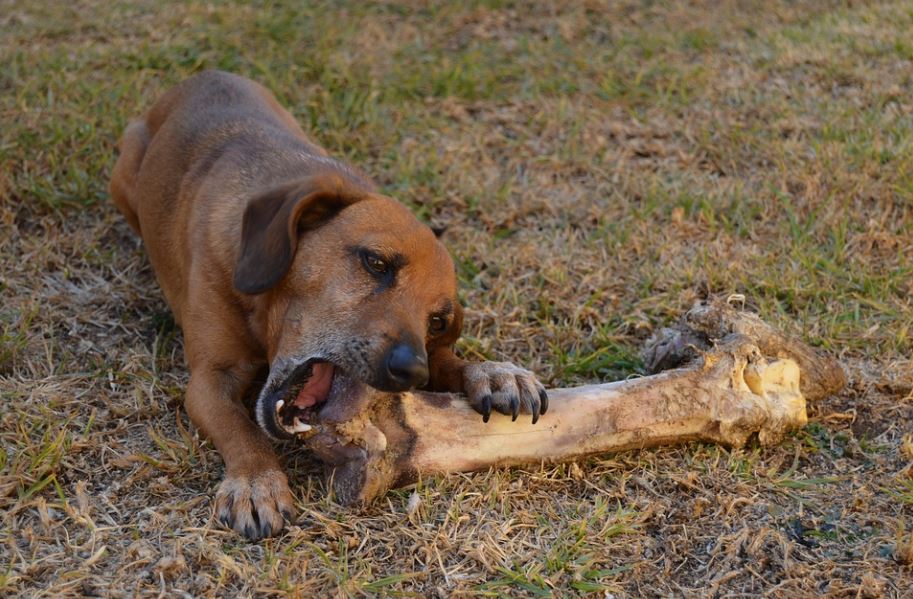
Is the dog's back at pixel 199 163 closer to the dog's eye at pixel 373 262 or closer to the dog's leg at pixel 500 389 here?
the dog's eye at pixel 373 262

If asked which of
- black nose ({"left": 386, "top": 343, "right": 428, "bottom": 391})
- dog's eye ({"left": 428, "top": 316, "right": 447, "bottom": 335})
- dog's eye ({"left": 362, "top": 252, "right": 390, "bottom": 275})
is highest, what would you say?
dog's eye ({"left": 362, "top": 252, "right": 390, "bottom": 275})

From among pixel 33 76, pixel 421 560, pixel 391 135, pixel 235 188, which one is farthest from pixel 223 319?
pixel 33 76

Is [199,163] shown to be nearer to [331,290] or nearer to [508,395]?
[331,290]

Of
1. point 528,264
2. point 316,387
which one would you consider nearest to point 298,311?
point 316,387

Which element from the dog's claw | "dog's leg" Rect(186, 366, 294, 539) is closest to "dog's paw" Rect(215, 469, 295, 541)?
"dog's leg" Rect(186, 366, 294, 539)

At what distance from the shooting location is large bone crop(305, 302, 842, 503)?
3197 mm

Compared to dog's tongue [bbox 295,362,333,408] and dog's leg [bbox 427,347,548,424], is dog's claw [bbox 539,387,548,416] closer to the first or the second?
dog's leg [bbox 427,347,548,424]

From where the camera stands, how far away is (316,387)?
3.38 m

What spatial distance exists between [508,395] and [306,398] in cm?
69

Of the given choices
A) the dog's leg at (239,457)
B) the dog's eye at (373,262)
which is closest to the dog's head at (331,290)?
the dog's eye at (373,262)

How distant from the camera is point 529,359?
4.25 m

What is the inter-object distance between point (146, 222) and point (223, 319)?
1.11 metres

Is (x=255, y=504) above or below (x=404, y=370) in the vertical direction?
below

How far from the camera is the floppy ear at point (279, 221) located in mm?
3279
